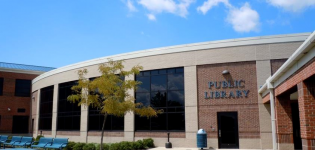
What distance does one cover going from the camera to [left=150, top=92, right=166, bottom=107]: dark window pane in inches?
835

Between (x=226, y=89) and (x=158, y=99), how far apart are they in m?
4.75

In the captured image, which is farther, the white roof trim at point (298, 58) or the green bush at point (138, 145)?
the green bush at point (138, 145)

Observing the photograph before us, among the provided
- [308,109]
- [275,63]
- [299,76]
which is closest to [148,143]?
[275,63]

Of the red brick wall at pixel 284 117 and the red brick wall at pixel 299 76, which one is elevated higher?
the red brick wall at pixel 299 76

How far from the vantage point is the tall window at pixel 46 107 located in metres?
29.6

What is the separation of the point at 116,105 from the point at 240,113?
8.25 metres

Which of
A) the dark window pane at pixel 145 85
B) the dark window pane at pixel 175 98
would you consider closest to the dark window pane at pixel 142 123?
the dark window pane at pixel 145 85

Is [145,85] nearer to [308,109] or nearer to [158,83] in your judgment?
[158,83]

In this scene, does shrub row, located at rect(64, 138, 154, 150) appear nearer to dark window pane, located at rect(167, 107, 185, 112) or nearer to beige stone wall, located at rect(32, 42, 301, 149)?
beige stone wall, located at rect(32, 42, 301, 149)

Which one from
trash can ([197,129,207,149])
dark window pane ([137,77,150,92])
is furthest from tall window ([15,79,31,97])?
trash can ([197,129,207,149])

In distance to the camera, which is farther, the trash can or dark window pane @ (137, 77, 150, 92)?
dark window pane @ (137, 77, 150, 92)

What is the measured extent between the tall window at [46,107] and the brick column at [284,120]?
856 inches

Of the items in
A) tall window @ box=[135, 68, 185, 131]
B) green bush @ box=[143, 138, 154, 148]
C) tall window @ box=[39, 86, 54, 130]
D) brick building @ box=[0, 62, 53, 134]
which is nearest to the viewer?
green bush @ box=[143, 138, 154, 148]

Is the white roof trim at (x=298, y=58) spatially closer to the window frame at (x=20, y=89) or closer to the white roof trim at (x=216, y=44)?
the white roof trim at (x=216, y=44)
